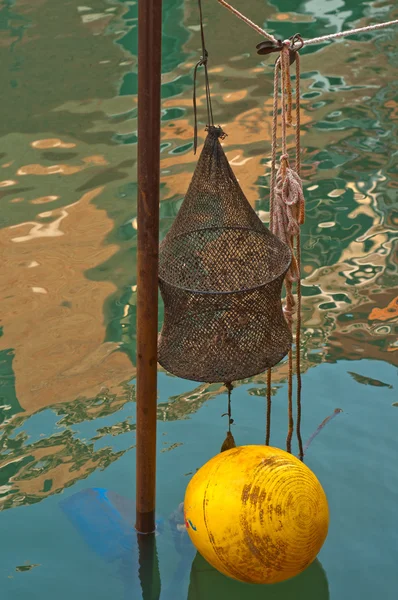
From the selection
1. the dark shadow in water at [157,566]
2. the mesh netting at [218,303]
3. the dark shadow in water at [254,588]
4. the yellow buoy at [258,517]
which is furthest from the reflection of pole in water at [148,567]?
the mesh netting at [218,303]

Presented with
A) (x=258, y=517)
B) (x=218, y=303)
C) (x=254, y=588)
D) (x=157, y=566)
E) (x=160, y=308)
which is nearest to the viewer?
(x=258, y=517)

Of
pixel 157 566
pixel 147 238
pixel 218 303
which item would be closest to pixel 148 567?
pixel 157 566

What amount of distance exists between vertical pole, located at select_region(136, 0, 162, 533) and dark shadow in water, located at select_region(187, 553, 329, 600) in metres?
0.43

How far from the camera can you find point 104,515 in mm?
4109

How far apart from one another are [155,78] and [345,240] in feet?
12.9

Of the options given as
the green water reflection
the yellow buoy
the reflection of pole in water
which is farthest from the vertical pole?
the green water reflection

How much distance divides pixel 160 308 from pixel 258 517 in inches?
112

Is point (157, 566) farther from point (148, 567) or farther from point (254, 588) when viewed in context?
point (254, 588)

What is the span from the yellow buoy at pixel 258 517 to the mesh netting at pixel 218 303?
40cm

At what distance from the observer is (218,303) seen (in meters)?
3.48

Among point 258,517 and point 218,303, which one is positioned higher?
point 218,303

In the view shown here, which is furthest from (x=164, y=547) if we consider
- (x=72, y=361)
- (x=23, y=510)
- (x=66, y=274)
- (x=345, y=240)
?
(x=345, y=240)

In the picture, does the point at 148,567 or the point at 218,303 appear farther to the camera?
the point at 148,567

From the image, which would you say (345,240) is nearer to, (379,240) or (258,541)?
(379,240)
